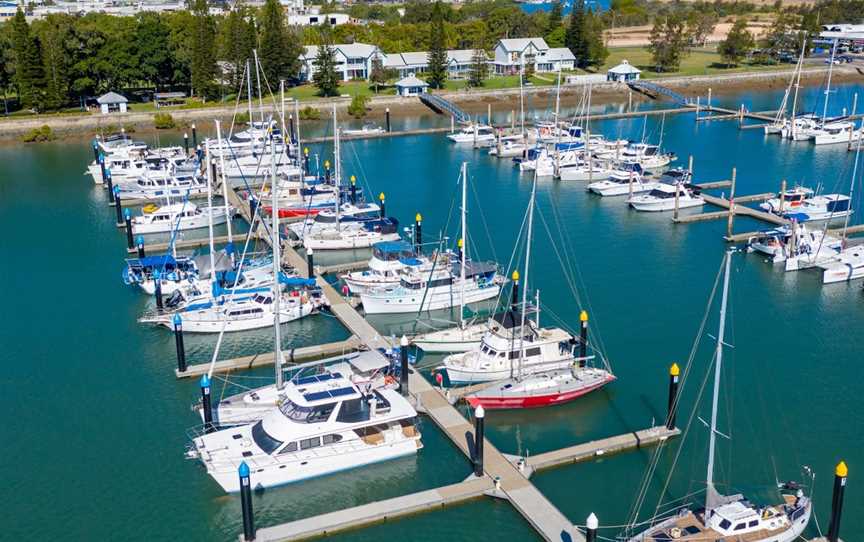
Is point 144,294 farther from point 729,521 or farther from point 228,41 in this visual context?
point 228,41

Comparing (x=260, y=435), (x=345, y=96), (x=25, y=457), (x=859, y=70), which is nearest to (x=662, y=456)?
(x=260, y=435)

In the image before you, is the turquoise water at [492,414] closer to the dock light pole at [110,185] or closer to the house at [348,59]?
the dock light pole at [110,185]

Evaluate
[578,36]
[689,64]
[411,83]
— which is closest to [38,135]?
[411,83]

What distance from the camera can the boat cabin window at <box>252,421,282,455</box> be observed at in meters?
31.8

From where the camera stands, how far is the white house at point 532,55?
448 ft

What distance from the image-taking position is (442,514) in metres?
Result: 30.6

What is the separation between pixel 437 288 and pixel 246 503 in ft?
72.0

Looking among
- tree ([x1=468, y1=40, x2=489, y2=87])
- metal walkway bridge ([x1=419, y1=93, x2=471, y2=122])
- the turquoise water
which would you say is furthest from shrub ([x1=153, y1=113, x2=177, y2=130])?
tree ([x1=468, y1=40, x2=489, y2=87])

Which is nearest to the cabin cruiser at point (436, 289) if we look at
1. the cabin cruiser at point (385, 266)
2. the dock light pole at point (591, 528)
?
the cabin cruiser at point (385, 266)

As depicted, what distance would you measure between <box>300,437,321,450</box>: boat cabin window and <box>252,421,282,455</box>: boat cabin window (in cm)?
85

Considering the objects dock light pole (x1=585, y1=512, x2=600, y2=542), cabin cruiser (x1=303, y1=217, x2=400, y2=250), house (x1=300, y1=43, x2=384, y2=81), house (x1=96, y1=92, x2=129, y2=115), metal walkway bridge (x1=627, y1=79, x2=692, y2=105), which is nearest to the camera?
dock light pole (x1=585, y1=512, x2=600, y2=542)

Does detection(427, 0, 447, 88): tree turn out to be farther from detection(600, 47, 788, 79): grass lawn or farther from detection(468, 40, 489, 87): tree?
detection(600, 47, 788, 79): grass lawn

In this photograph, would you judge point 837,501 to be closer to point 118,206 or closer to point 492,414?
point 492,414

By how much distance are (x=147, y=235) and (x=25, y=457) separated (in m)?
30.1
